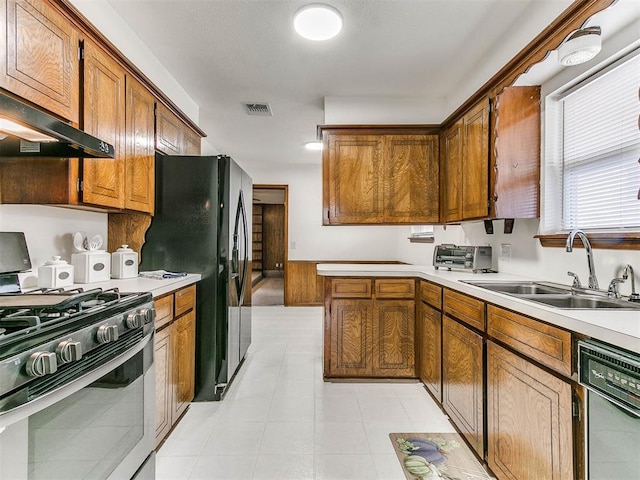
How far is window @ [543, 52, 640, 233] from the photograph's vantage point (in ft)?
5.40

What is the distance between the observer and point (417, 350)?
280 centimetres

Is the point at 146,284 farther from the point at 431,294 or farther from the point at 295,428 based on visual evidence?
the point at 431,294

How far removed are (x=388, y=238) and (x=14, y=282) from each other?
17.0 ft

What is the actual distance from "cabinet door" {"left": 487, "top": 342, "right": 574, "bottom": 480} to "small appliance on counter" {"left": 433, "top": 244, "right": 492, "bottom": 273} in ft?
3.33

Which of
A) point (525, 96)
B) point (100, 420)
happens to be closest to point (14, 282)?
point (100, 420)

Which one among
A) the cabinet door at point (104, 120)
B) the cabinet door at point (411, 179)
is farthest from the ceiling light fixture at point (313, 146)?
the cabinet door at point (104, 120)

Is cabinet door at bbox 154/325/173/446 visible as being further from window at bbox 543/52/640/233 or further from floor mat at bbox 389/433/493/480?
window at bbox 543/52/640/233

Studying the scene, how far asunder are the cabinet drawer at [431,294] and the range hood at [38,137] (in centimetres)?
214

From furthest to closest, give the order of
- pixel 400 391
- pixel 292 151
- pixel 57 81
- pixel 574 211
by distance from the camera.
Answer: pixel 292 151
pixel 400 391
pixel 574 211
pixel 57 81

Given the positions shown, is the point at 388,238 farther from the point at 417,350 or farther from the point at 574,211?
the point at 574,211

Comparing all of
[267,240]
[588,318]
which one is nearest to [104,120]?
[588,318]

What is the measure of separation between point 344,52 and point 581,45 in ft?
4.75

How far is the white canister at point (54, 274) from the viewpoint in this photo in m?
1.66

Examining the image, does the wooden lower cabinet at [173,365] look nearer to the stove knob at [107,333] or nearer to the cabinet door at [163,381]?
the cabinet door at [163,381]
